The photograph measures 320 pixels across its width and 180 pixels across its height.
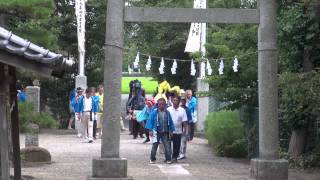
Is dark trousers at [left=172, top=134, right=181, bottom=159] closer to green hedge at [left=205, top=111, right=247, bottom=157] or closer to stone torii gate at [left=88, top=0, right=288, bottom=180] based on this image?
green hedge at [left=205, top=111, right=247, bottom=157]

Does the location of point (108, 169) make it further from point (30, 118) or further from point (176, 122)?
point (176, 122)

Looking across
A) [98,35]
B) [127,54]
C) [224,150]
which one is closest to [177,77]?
[98,35]

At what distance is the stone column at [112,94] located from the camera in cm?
1287

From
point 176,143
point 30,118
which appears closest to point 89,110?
point 176,143

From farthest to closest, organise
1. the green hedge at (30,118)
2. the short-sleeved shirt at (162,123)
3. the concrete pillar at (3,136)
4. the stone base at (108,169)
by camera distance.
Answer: the short-sleeved shirt at (162,123)
the stone base at (108,169)
the green hedge at (30,118)
the concrete pillar at (3,136)

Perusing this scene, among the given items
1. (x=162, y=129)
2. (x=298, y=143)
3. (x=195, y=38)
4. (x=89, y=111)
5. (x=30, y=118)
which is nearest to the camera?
(x=30, y=118)

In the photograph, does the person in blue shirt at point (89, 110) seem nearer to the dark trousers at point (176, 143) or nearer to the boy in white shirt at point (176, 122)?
the boy in white shirt at point (176, 122)

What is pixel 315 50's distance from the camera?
16.3 metres

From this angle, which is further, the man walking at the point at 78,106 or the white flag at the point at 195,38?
the white flag at the point at 195,38

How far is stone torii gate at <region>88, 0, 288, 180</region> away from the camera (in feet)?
42.4

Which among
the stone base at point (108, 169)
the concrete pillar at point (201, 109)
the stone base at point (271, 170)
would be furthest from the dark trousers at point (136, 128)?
the stone base at point (271, 170)

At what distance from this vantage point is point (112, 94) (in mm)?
12961

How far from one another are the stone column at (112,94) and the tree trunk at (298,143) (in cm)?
575

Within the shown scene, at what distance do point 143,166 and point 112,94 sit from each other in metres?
3.00
